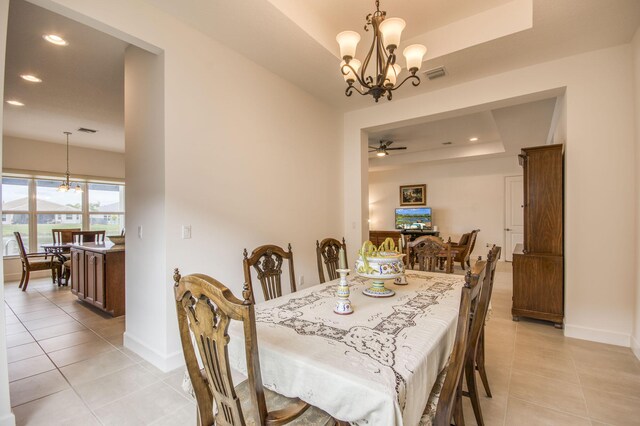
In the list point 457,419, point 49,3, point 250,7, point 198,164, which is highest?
point 250,7

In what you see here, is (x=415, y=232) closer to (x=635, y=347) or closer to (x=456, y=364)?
(x=635, y=347)

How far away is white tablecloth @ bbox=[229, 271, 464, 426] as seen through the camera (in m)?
0.94

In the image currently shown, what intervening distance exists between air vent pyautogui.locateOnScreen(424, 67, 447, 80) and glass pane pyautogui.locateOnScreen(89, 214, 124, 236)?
25.1 ft

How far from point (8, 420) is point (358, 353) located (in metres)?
2.04

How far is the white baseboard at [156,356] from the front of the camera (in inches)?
91.9

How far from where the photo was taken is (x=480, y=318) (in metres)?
1.47

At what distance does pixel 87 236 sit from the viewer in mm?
5926

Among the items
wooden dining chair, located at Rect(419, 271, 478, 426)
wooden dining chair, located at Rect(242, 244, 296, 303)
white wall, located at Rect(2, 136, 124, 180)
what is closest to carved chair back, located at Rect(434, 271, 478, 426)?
wooden dining chair, located at Rect(419, 271, 478, 426)

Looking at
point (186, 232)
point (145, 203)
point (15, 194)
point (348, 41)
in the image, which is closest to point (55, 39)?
point (145, 203)

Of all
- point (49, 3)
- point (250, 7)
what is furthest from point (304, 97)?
point (49, 3)

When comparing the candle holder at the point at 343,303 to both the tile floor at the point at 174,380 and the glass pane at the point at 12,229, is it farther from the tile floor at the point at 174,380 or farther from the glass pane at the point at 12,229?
the glass pane at the point at 12,229

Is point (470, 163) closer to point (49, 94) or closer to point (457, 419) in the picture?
point (457, 419)

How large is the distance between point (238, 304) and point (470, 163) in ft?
28.0

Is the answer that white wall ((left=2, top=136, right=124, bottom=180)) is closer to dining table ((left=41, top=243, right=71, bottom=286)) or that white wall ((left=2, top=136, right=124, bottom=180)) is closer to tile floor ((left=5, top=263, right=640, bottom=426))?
dining table ((left=41, top=243, right=71, bottom=286))
